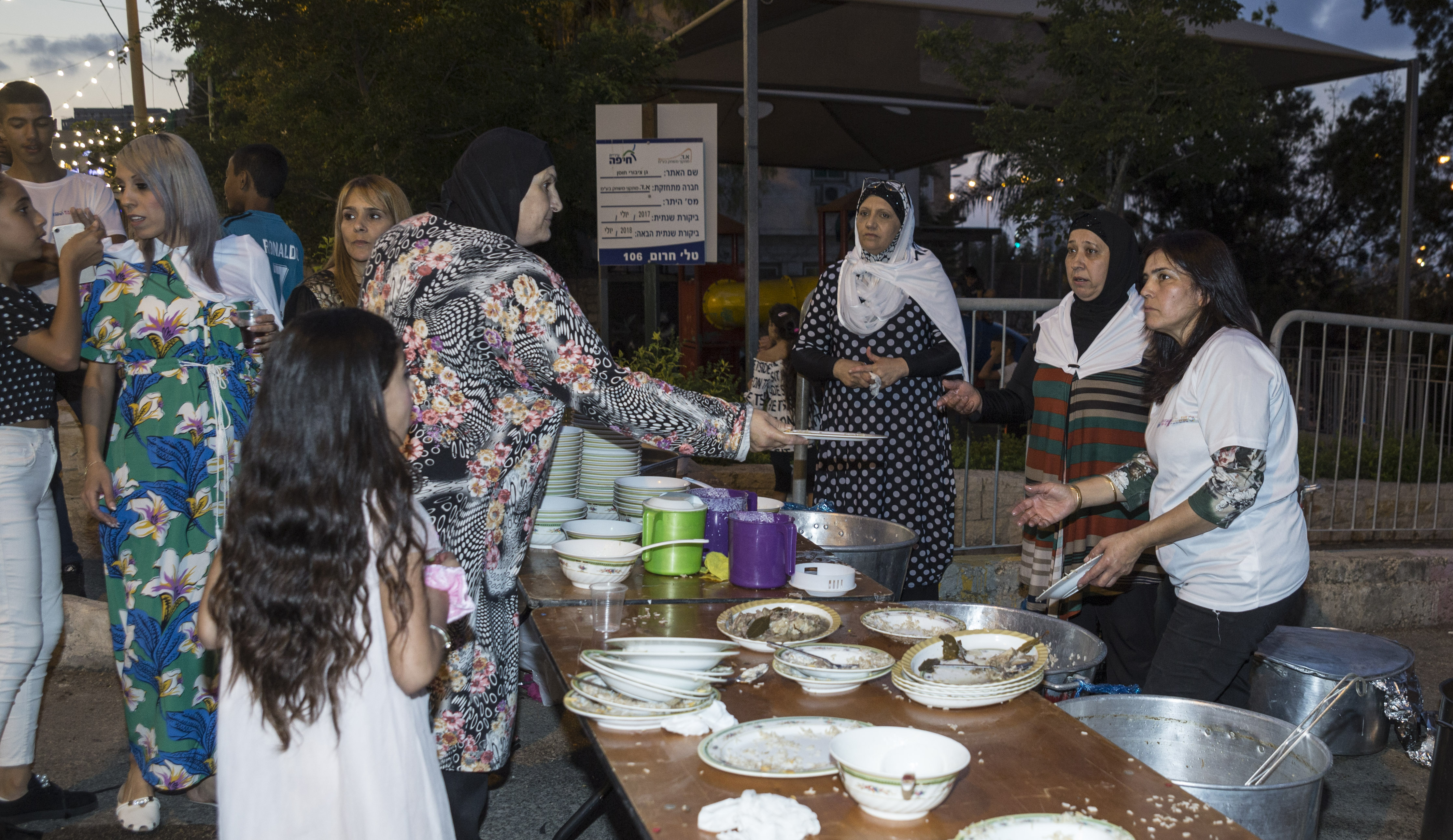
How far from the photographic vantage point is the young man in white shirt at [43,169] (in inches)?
167

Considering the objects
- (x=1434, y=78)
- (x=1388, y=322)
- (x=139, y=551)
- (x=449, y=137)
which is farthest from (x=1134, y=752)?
(x=1434, y=78)

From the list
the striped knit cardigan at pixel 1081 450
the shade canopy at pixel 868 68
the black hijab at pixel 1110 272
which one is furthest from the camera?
the shade canopy at pixel 868 68

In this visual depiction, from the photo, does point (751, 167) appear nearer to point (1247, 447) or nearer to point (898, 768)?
point (1247, 447)

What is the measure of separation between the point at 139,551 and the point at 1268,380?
3090 mm

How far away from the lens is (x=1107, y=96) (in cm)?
956

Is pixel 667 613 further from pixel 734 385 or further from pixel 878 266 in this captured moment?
pixel 734 385

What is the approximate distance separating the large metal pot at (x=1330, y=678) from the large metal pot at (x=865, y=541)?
1.24 m

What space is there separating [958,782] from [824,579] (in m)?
1.00

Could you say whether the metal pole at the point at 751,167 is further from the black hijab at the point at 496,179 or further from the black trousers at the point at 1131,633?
the black hijab at the point at 496,179

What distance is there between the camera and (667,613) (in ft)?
7.87

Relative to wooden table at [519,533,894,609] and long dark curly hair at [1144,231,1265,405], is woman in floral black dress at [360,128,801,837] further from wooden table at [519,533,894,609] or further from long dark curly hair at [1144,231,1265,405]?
long dark curly hair at [1144,231,1265,405]

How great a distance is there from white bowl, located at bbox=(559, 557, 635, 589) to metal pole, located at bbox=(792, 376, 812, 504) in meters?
2.37

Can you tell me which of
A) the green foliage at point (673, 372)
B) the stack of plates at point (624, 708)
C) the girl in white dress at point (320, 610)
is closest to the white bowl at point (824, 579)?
the stack of plates at point (624, 708)

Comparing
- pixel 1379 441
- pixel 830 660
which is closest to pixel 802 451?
pixel 830 660
